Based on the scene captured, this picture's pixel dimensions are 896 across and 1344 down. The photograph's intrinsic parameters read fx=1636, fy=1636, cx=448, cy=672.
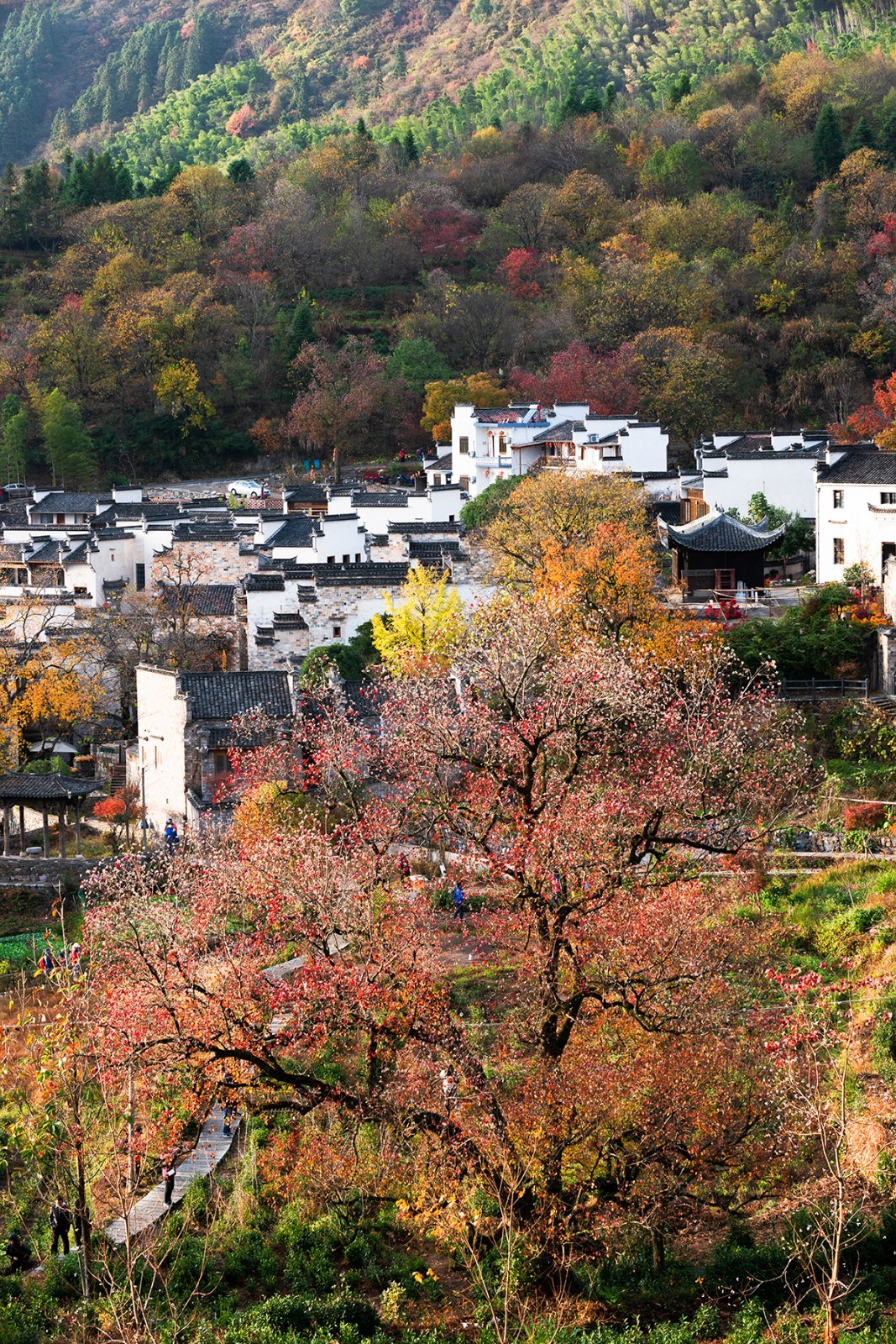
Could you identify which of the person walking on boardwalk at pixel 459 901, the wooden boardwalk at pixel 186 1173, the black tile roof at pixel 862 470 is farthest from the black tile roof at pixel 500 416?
the wooden boardwalk at pixel 186 1173

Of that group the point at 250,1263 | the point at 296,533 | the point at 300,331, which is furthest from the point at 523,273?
the point at 250,1263

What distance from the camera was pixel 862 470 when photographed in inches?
1166

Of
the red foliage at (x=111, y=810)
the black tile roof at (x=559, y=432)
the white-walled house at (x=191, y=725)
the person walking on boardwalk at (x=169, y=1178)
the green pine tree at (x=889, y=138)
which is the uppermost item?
the green pine tree at (x=889, y=138)

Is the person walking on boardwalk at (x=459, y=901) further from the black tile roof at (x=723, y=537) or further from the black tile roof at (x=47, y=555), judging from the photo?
the black tile roof at (x=47, y=555)

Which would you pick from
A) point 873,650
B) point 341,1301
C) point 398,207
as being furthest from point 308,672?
point 398,207

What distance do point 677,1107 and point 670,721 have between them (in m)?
6.39

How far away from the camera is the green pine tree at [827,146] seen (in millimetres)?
66312

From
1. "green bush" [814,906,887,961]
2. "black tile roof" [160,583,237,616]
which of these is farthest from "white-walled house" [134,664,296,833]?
"green bush" [814,906,887,961]

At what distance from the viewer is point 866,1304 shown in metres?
11.2

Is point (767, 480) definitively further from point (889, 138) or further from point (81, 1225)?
point (889, 138)

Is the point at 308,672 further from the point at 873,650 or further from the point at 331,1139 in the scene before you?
the point at 331,1139

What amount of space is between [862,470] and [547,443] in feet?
49.4

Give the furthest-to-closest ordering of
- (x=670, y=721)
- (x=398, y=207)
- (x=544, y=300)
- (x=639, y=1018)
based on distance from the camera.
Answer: (x=398, y=207), (x=544, y=300), (x=670, y=721), (x=639, y=1018)

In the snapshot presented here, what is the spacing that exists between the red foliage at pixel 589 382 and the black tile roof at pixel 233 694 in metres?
25.3
